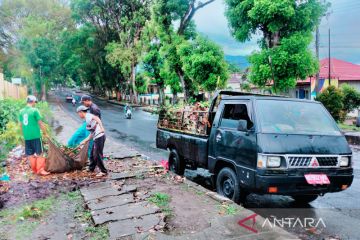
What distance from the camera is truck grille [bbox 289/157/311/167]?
486 centimetres

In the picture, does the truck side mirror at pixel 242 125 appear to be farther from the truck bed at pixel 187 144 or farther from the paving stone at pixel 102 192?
the paving stone at pixel 102 192

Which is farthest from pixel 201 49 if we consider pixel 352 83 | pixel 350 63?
pixel 350 63

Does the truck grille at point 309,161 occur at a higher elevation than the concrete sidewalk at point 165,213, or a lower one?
higher

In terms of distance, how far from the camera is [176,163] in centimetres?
805

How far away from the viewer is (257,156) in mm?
4875

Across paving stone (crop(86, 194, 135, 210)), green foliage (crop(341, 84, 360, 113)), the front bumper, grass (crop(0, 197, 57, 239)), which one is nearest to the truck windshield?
the front bumper

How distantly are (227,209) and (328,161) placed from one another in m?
1.77

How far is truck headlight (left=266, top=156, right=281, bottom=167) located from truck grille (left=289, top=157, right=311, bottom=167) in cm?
20

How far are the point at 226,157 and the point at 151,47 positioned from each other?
96.5 feet

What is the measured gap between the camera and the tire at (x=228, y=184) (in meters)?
5.45

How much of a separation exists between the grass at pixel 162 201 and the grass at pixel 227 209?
799mm

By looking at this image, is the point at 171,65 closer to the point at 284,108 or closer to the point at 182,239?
the point at 284,108

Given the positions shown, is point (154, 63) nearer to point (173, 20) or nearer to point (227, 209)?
point (173, 20)

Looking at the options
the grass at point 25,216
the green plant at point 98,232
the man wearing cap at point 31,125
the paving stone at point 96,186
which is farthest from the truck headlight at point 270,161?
the man wearing cap at point 31,125
